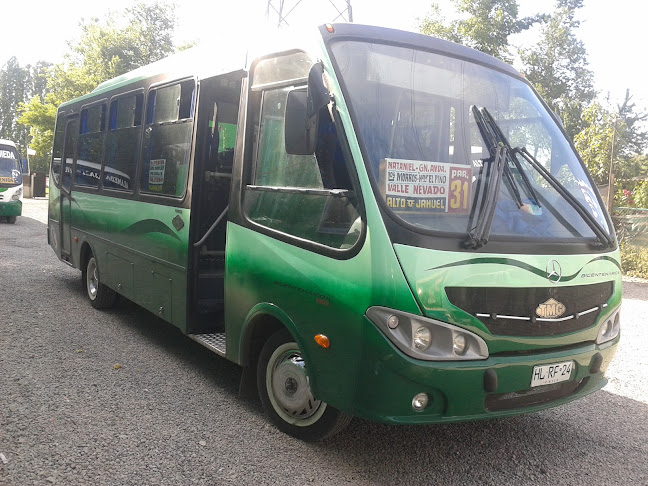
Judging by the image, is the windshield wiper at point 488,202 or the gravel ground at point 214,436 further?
the gravel ground at point 214,436

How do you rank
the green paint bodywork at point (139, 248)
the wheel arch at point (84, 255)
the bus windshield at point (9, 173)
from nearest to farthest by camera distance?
the green paint bodywork at point (139, 248) < the wheel arch at point (84, 255) < the bus windshield at point (9, 173)

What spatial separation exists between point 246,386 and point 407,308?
1.86 m

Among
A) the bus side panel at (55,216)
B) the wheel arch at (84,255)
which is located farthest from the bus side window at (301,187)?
the bus side panel at (55,216)

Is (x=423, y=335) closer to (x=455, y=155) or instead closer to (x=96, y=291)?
(x=455, y=155)

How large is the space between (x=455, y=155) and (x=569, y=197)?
85 centimetres

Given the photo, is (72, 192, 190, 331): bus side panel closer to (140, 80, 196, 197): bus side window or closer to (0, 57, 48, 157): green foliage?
(140, 80, 196, 197): bus side window

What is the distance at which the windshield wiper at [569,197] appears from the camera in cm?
401

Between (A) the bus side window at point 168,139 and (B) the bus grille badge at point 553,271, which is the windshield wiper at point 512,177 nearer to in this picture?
(B) the bus grille badge at point 553,271

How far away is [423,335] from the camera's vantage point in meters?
3.34

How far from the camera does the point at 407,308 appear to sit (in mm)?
3301

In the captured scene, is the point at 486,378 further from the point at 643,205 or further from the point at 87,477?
the point at 643,205

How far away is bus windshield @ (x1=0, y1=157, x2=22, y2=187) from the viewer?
19266mm

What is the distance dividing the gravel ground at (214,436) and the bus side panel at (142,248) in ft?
1.85

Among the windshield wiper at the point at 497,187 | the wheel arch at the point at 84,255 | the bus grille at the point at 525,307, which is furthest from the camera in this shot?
the wheel arch at the point at 84,255
